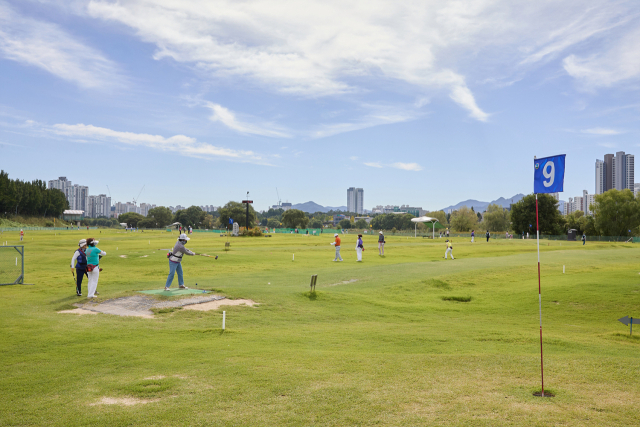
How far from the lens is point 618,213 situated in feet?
345

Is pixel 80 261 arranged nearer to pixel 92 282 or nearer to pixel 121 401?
pixel 92 282

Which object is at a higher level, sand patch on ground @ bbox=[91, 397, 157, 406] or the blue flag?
the blue flag

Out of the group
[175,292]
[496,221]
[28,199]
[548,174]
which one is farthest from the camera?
[28,199]

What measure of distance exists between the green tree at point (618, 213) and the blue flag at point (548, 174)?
117 m

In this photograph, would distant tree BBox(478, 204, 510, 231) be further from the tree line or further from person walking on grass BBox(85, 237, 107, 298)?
the tree line

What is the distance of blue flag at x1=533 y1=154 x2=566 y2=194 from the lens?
976cm

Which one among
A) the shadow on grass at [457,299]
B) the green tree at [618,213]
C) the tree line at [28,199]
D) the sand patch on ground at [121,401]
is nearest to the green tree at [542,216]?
the green tree at [618,213]

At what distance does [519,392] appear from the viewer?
25.3ft

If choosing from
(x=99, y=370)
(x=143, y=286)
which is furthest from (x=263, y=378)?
(x=143, y=286)

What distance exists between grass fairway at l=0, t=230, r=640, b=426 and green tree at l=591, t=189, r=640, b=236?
102m

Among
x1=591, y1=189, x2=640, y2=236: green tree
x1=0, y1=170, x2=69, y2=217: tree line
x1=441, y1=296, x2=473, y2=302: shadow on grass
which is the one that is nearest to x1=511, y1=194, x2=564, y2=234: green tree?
x1=591, y1=189, x2=640, y2=236: green tree

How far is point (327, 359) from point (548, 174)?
6.96 m

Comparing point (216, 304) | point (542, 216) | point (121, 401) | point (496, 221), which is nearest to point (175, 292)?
point (216, 304)

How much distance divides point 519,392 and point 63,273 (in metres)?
27.8
